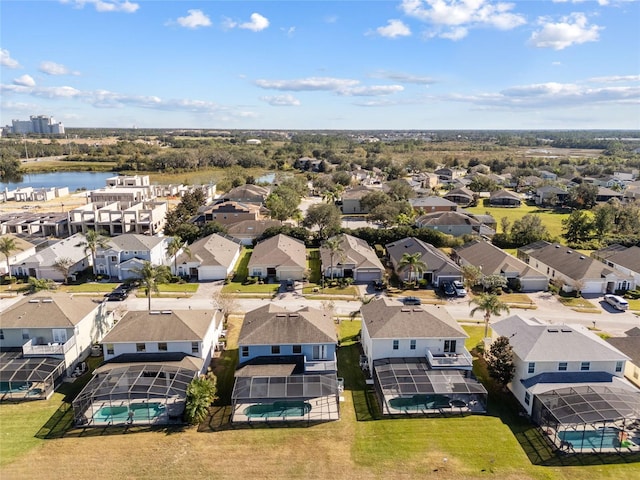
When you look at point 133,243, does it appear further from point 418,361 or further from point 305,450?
point 305,450

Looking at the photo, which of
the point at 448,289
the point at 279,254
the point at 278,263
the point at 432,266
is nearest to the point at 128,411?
the point at 278,263

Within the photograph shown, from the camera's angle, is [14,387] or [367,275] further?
[367,275]

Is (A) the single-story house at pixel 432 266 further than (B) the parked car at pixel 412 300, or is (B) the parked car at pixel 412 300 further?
(A) the single-story house at pixel 432 266

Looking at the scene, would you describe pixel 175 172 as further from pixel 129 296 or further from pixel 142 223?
pixel 129 296

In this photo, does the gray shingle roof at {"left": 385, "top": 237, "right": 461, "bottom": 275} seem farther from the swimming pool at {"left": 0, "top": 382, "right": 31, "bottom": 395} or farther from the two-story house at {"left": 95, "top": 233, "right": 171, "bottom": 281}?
the swimming pool at {"left": 0, "top": 382, "right": 31, "bottom": 395}

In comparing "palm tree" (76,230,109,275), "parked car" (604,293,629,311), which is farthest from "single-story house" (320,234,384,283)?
"palm tree" (76,230,109,275)

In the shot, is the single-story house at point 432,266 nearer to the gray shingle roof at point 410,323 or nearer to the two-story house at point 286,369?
the gray shingle roof at point 410,323

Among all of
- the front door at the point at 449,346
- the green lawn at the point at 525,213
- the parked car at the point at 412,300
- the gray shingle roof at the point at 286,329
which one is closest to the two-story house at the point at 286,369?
the gray shingle roof at the point at 286,329
